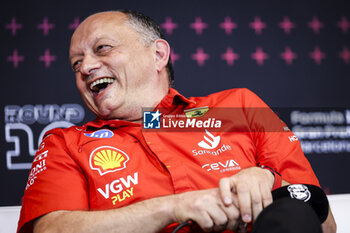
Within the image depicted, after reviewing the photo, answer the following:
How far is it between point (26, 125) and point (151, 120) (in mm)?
658

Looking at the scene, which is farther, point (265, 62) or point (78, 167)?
point (265, 62)

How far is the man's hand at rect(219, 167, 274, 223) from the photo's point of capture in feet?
2.22

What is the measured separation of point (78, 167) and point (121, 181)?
0.45ft

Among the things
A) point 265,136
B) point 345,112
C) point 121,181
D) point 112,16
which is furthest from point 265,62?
point 121,181

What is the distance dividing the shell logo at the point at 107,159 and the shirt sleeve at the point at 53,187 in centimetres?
5

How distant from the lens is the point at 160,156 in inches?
38.6

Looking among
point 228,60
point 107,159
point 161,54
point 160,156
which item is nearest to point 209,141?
point 160,156

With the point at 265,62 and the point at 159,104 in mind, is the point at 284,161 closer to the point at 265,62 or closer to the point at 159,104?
the point at 159,104

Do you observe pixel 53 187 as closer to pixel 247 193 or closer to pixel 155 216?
pixel 155 216

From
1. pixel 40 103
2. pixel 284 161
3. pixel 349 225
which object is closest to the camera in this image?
pixel 284 161

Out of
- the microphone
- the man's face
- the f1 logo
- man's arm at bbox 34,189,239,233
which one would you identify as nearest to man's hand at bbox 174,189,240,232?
man's arm at bbox 34,189,239,233

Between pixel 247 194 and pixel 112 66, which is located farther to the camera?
pixel 112 66

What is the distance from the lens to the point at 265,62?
1.66 meters

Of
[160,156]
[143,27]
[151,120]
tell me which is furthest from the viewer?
[143,27]
